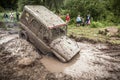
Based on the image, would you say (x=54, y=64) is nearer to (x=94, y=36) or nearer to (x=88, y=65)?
(x=88, y=65)

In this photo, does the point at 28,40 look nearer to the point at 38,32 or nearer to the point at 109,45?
the point at 38,32

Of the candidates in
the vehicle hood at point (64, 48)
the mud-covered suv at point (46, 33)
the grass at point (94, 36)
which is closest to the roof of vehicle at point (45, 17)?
the mud-covered suv at point (46, 33)

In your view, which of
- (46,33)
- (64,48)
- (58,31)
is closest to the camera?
(64,48)

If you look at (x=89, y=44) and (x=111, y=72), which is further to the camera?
(x=89, y=44)

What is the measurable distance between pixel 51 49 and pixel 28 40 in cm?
212

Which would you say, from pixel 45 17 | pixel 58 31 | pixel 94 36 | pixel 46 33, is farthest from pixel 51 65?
pixel 94 36

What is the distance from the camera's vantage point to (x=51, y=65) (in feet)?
38.0

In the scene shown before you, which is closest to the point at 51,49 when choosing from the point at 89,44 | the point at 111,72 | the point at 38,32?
the point at 38,32

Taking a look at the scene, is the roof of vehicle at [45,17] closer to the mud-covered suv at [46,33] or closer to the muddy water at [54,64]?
the mud-covered suv at [46,33]

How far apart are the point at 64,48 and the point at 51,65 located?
1136 mm

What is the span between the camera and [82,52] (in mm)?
13594

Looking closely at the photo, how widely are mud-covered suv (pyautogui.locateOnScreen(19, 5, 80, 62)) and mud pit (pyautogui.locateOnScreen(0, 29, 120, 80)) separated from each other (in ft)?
1.31

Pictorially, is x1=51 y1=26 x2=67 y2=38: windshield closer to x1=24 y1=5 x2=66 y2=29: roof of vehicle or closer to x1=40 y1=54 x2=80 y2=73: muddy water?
x1=24 y1=5 x2=66 y2=29: roof of vehicle

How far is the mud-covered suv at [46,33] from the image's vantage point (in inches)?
472
